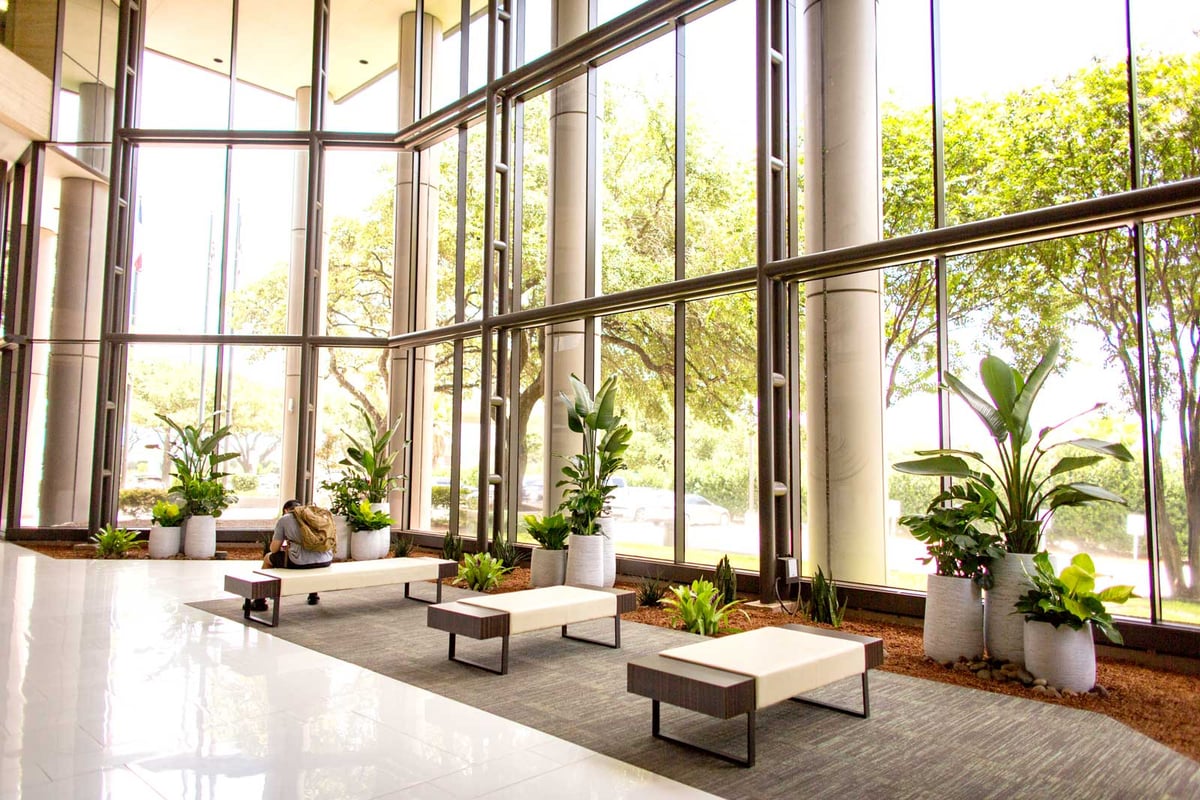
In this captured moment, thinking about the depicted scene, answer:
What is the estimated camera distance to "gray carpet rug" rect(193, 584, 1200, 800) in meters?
3.25

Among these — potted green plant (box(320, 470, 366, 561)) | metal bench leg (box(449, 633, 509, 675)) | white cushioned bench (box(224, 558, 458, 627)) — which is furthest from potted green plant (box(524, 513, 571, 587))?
potted green plant (box(320, 470, 366, 561))

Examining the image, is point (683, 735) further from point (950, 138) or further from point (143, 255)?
point (143, 255)

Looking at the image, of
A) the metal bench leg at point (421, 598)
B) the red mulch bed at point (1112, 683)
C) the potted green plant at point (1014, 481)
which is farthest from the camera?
the metal bench leg at point (421, 598)

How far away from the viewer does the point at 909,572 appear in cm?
659

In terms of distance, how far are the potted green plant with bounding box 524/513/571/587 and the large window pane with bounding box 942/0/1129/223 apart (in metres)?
4.64

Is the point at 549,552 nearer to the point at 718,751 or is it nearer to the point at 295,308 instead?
the point at 718,751

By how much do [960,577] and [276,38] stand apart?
1355cm

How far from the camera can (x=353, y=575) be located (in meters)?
6.84

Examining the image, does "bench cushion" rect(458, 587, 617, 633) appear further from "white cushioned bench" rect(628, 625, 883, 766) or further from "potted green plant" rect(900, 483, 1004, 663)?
"potted green plant" rect(900, 483, 1004, 663)

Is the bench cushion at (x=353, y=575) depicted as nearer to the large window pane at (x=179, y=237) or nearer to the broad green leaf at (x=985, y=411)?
the broad green leaf at (x=985, y=411)

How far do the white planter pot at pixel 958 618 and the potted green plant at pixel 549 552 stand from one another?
386 cm

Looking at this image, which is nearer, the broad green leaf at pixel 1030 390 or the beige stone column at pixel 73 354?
the broad green leaf at pixel 1030 390

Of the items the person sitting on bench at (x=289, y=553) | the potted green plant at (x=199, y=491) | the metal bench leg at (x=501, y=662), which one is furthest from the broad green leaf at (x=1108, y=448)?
the potted green plant at (x=199, y=491)

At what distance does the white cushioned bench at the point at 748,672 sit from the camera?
3.44 meters
